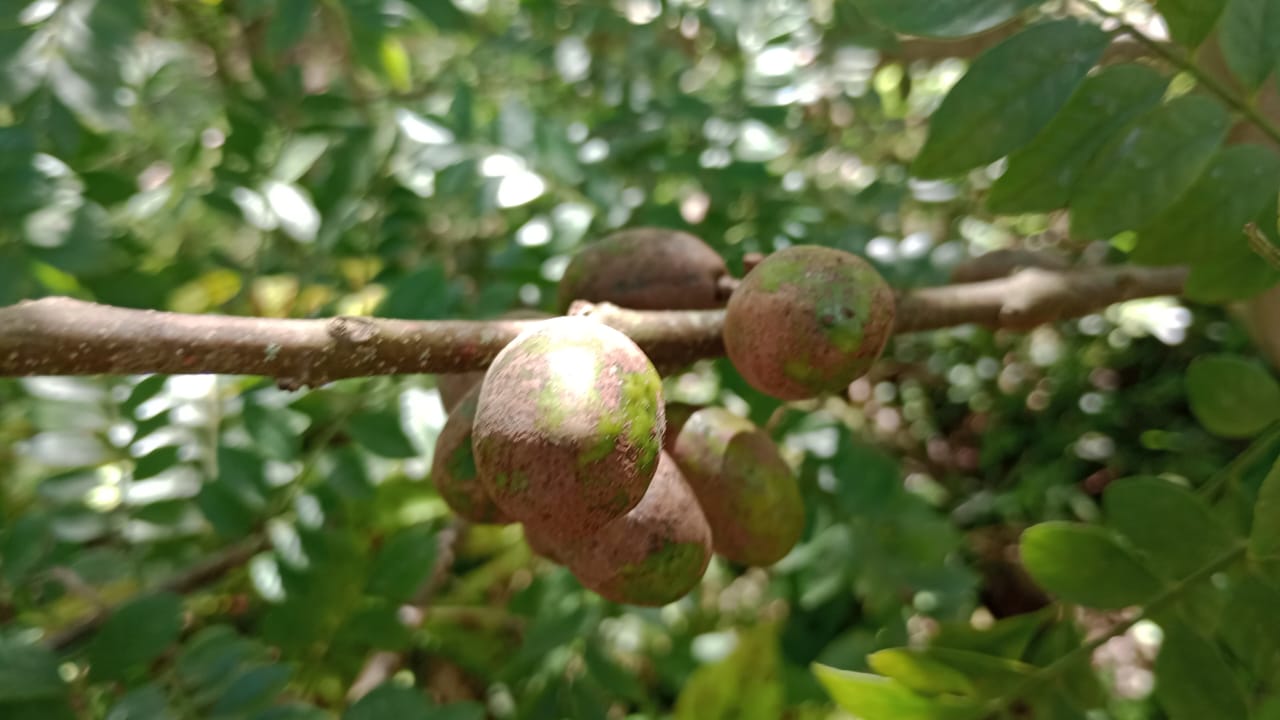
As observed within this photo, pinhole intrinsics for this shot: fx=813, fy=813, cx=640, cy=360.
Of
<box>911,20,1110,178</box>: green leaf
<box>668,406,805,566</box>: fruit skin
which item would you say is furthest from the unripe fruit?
<box>911,20,1110,178</box>: green leaf

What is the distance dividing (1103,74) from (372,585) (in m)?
0.91

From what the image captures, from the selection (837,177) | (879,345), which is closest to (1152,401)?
(837,177)

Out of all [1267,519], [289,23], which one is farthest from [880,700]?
[289,23]

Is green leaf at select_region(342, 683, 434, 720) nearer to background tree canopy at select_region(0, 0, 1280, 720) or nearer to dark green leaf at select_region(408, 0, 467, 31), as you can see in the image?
background tree canopy at select_region(0, 0, 1280, 720)

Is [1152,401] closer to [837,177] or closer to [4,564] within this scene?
[837,177]

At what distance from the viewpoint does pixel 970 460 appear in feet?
6.97

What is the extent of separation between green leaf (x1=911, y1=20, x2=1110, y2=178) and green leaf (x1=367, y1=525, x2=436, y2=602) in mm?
725

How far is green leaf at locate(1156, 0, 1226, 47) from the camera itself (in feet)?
2.12

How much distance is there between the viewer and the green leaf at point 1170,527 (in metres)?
0.68

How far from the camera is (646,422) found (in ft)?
1.60

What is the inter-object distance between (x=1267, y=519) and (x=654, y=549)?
0.43 metres

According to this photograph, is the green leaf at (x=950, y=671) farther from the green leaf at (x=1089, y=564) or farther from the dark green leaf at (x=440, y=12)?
the dark green leaf at (x=440, y=12)

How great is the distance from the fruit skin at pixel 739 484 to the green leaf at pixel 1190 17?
483 mm

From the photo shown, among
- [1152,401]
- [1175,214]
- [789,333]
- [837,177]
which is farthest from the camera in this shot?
[1152,401]
